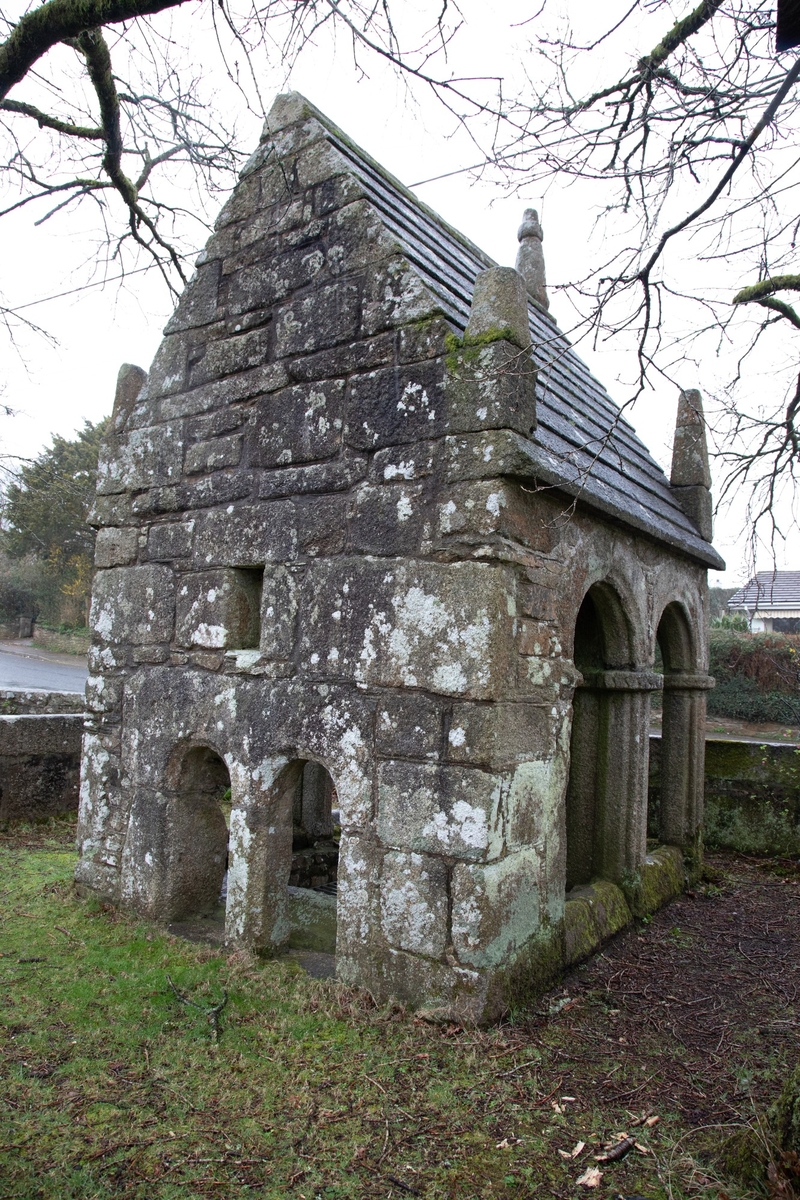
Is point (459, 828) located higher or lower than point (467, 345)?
lower

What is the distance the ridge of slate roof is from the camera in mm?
3719

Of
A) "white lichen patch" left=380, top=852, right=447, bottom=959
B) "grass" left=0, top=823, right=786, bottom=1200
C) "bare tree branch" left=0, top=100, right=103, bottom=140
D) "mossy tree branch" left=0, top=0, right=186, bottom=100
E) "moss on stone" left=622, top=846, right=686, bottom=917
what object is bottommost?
"grass" left=0, top=823, right=786, bottom=1200

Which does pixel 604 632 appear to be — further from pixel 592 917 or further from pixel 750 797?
pixel 750 797

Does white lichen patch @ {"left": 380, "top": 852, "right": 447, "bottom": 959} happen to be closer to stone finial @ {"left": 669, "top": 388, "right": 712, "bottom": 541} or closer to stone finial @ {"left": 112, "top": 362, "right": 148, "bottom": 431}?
stone finial @ {"left": 112, "top": 362, "right": 148, "bottom": 431}

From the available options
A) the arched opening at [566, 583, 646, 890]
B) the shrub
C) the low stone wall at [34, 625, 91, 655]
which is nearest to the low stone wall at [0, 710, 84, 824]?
the arched opening at [566, 583, 646, 890]

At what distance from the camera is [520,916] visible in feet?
11.6

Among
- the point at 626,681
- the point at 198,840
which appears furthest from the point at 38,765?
the point at 626,681

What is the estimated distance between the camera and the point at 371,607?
368cm

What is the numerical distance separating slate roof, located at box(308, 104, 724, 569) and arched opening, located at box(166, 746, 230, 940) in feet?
8.26

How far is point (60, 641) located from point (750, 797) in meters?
24.8

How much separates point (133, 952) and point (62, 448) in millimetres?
25252

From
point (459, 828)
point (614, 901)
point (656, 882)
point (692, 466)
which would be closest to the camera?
point (459, 828)

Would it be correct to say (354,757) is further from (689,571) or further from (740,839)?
(740,839)

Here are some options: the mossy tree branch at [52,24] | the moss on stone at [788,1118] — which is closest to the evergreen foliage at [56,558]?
the mossy tree branch at [52,24]
